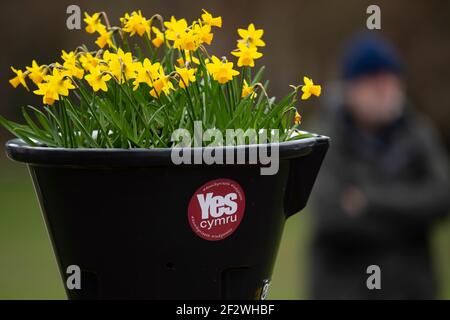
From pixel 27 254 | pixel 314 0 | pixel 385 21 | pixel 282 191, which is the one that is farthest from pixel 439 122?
pixel 282 191

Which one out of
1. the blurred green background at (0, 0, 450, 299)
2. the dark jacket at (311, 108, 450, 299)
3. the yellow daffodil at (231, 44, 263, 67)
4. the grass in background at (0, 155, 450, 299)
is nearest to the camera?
the yellow daffodil at (231, 44, 263, 67)

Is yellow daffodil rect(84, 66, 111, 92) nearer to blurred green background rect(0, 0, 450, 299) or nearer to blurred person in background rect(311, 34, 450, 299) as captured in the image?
blurred person in background rect(311, 34, 450, 299)

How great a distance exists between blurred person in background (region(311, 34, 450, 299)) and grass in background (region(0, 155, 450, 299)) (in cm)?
117

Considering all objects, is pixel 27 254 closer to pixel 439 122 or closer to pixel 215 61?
pixel 439 122

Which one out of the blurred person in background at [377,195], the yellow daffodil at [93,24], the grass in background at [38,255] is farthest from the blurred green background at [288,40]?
the yellow daffodil at [93,24]

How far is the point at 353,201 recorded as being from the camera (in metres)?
3.25

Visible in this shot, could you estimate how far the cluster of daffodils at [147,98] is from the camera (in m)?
1.05

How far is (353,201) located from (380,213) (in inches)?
4.8

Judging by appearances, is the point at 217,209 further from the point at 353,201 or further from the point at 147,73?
the point at 353,201

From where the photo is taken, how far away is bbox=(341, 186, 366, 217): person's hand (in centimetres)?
323

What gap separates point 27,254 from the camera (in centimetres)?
698

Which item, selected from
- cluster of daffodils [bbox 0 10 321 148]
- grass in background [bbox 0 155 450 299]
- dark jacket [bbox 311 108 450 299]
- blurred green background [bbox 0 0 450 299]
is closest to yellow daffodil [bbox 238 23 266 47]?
cluster of daffodils [bbox 0 10 321 148]
